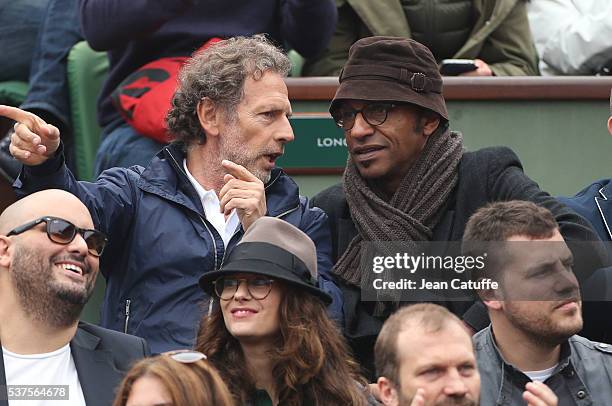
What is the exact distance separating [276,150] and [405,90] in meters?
0.56

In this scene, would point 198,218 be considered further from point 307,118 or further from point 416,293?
point 307,118

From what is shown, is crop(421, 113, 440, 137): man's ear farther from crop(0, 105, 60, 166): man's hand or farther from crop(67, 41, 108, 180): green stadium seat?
crop(67, 41, 108, 180): green stadium seat

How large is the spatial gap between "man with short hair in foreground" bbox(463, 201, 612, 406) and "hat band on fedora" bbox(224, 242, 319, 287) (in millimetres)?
644

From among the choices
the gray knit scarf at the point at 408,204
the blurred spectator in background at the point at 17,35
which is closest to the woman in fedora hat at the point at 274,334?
the gray knit scarf at the point at 408,204

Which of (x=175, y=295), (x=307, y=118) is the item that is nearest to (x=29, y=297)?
(x=175, y=295)

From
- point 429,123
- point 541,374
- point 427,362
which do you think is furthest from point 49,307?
point 429,123

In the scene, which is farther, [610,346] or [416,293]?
[416,293]

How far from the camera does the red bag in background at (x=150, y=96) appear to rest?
6301 millimetres

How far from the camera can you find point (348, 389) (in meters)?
4.58

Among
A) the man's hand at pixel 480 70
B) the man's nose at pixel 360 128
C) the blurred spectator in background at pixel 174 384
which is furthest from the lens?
the man's hand at pixel 480 70

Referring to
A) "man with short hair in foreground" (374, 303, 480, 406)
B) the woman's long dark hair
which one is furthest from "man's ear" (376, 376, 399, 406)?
the woman's long dark hair

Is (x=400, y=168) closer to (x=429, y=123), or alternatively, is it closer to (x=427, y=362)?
(x=429, y=123)

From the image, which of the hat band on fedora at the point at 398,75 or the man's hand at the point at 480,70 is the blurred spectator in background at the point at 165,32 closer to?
the man's hand at the point at 480,70

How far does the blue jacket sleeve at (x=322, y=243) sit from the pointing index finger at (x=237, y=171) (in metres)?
0.35
